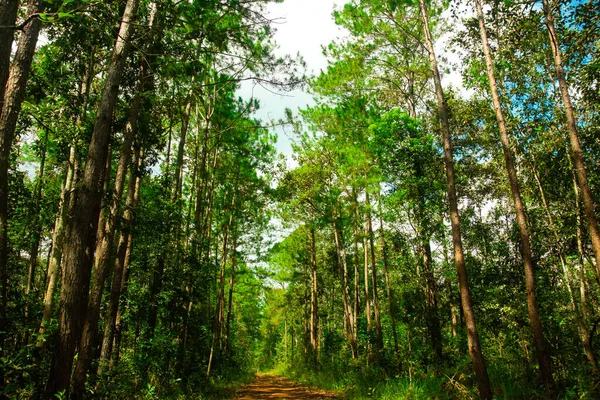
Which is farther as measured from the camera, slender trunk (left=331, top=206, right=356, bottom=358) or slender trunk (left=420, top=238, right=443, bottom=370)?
slender trunk (left=331, top=206, right=356, bottom=358)

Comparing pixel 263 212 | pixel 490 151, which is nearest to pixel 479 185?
pixel 490 151

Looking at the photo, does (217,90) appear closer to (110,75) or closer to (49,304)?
(110,75)

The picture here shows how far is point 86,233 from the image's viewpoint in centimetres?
479

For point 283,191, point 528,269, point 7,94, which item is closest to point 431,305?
point 528,269

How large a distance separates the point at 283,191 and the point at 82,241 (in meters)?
13.6

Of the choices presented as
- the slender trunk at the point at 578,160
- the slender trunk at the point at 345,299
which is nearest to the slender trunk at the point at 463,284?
the slender trunk at the point at 578,160

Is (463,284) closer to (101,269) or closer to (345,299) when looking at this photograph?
(101,269)

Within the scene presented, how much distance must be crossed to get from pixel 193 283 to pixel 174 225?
2130 millimetres

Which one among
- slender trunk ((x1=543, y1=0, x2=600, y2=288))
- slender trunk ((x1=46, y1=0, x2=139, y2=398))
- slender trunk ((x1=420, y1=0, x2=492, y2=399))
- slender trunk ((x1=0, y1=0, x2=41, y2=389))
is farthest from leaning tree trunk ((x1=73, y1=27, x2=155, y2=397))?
slender trunk ((x1=543, y1=0, x2=600, y2=288))

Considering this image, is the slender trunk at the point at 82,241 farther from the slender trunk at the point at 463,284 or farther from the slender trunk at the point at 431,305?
the slender trunk at the point at 431,305

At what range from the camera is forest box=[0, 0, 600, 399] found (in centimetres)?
568

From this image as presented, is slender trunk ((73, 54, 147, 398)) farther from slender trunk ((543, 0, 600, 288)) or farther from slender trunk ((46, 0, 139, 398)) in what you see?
slender trunk ((543, 0, 600, 288))

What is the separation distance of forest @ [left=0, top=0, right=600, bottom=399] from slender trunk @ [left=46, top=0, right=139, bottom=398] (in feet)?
0.09

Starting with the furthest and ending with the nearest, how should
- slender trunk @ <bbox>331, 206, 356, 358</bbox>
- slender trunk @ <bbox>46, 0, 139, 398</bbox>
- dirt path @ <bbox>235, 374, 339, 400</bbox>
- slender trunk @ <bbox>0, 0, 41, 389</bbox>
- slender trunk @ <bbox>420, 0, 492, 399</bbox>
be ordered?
slender trunk @ <bbox>331, 206, 356, 358</bbox>, dirt path @ <bbox>235, 374, 339, 400</bbox>, slender trunk @ <bbox>420, 0, 492, 399</bbox>, slender trunk @ <bbox>0, 0, 41, 389</bbox>, slender trunk @ <bbox>46, 0, 139, 398</bbox>
